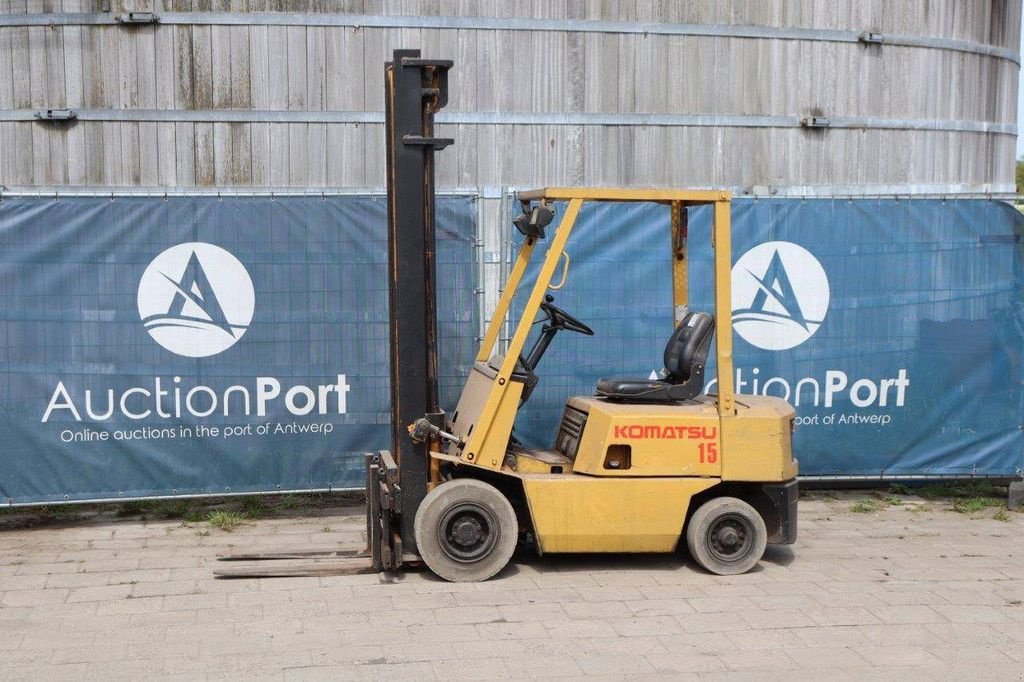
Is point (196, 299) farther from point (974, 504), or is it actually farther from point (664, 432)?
point (974, 504)

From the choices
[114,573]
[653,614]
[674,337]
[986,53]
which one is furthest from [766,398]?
[986,53]

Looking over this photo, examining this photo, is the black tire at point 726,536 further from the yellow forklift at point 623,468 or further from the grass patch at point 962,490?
the grass patch at point 962,490

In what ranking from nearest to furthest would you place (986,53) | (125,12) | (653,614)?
(653,614) < (125,12) < (986,53)

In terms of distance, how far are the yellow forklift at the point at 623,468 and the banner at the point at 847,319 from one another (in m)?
1.43

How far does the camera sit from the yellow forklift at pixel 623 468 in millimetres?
7324

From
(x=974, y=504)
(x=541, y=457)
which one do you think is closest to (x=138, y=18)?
(x=541, y=457)

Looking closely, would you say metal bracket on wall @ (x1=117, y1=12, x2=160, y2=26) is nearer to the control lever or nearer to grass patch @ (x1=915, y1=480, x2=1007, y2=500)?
the control lever

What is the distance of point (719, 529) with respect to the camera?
759 cm

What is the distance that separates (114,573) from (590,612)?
3097 millimetres

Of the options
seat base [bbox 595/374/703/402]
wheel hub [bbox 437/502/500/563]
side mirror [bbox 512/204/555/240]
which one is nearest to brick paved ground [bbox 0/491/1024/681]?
wheel hub [bbox 437/502/500/563]

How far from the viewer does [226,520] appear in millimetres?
8922

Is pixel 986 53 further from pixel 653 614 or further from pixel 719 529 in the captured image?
pixel 653 614

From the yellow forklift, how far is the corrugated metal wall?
306 cm

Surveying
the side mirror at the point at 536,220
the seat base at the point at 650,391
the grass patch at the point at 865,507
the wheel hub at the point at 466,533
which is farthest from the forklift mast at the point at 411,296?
the grass patch at the point at 865,507
